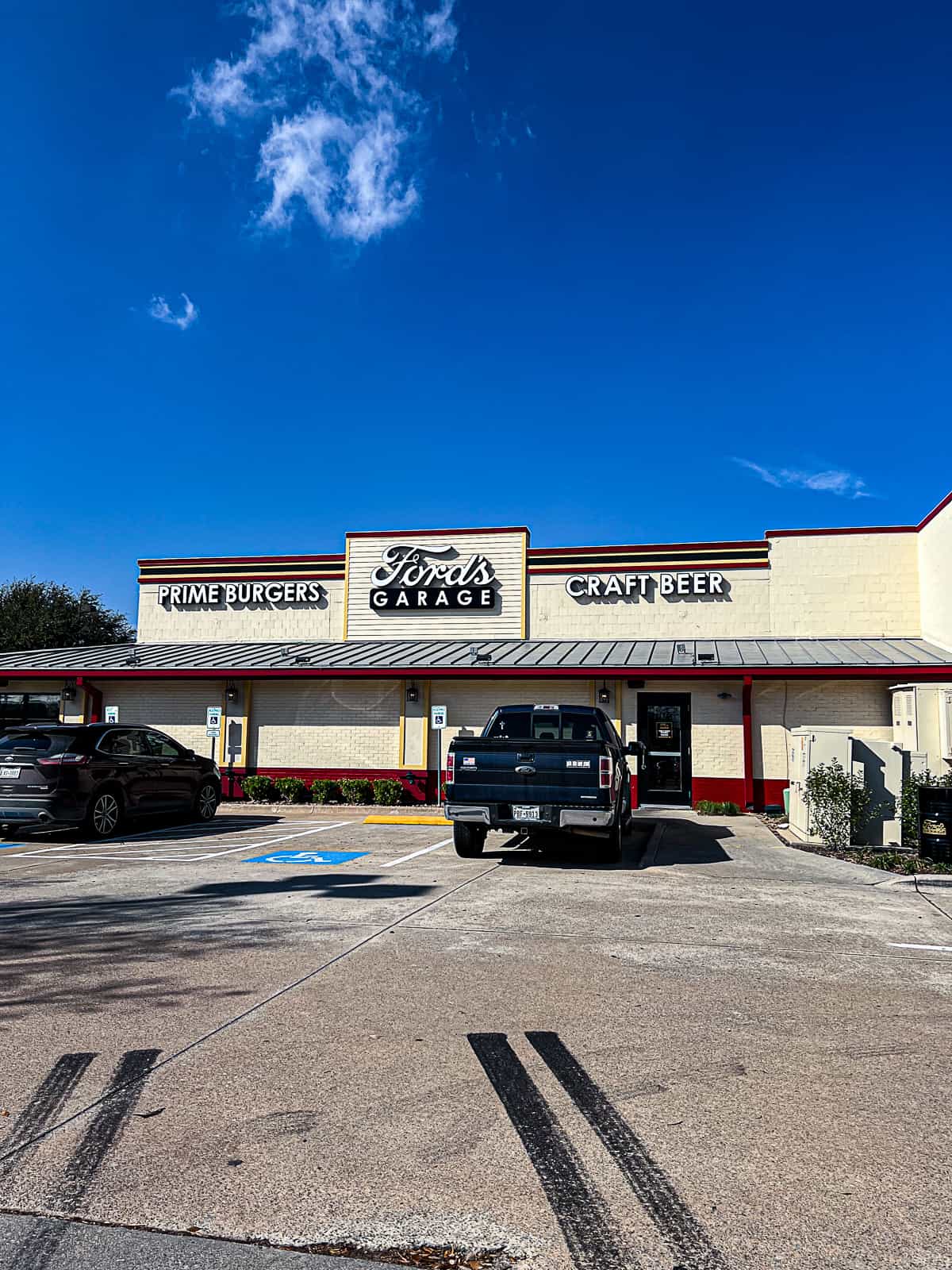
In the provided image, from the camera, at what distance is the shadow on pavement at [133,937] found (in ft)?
18.1

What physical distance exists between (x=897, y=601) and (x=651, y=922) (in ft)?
54.3

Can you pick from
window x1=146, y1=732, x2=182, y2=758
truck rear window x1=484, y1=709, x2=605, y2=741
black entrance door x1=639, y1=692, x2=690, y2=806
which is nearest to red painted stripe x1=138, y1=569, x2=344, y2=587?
black entrance door x1=639, y1=692, x2=690, y2=806

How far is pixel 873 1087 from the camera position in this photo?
13.8 feet

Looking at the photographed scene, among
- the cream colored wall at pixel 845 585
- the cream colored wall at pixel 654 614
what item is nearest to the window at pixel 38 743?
the cream colored wall at pixel 654 614

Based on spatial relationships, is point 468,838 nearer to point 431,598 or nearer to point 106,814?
point 106,814

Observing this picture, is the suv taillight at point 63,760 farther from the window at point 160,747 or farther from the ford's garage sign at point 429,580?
the ford's garage sign at point 429,580

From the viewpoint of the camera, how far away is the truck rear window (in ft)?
41.8

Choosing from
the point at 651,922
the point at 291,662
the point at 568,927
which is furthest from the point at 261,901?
the point at 291,662

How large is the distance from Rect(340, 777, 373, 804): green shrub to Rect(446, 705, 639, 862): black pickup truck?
9.33m

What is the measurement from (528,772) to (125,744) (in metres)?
6.61

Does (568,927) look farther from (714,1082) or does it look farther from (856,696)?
(856,696)

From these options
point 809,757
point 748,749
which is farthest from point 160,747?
point 748,749

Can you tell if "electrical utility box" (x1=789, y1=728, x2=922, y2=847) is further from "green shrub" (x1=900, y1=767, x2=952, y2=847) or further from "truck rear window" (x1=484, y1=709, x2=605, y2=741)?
"truck rear window" (x1=484, y1=709, x2=605, y2=741)

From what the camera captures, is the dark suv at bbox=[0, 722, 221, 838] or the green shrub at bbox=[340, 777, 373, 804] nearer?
the dark suv at bbox=[0, 722, 221, 838]
